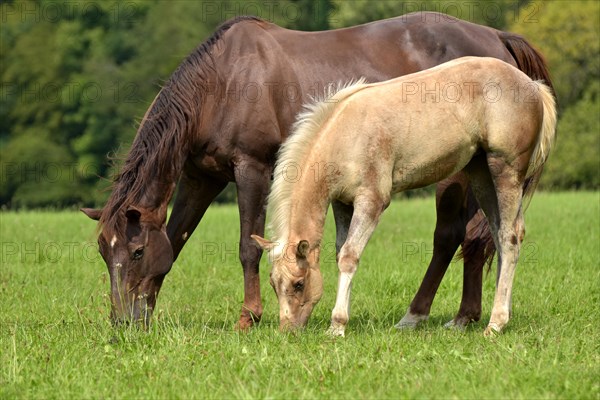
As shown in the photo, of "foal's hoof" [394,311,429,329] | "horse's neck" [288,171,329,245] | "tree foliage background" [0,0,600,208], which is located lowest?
"tree foliage background" [0,0,600,208]

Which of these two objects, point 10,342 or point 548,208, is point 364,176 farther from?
point 548,208

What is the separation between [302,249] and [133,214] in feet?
4.48

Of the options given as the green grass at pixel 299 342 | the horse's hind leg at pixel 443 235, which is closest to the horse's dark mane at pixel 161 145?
the green grass at pixel 299 342

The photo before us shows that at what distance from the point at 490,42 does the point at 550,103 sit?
1.23 metres

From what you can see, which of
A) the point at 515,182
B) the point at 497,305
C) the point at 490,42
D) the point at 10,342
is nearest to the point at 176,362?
the point at 10,342

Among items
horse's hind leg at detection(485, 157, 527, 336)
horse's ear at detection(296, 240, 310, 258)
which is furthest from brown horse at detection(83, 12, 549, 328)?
horse's ear at detection(296, 240, 310, 258)

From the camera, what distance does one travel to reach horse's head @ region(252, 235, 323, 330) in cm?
654

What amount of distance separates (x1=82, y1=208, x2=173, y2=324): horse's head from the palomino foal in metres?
1.01

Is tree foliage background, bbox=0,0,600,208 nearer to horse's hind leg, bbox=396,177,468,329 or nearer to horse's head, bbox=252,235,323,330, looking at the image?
horse's hind leg, bbox=396,177,468,329

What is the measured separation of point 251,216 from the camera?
752cm

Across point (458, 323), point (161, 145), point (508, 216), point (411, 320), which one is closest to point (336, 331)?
point (411, 320)

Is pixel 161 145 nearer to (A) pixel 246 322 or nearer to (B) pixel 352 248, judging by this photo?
(A) pixel 246 322

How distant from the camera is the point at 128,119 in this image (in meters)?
40.5

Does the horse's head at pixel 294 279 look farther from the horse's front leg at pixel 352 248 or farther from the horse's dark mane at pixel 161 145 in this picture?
the horse's dark mane at pixel 161 145
